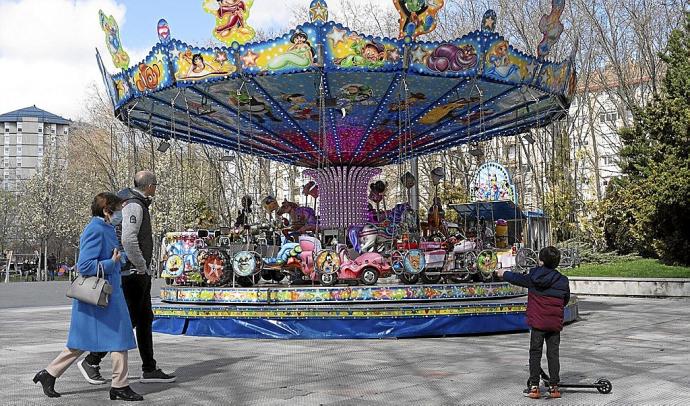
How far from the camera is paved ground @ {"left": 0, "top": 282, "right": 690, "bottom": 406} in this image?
21.3 feet

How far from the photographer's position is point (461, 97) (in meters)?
13.9

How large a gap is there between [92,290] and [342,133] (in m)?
10.6

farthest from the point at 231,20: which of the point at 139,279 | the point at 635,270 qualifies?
the point at 635,270

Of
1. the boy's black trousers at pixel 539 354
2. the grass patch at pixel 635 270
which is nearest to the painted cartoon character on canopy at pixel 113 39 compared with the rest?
the boy's black trousers at pixel 539 354

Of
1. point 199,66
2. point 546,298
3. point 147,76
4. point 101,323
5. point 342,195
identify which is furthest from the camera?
point 342,195

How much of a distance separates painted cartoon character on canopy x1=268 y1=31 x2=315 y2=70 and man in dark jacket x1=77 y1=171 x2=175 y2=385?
432 centimetres

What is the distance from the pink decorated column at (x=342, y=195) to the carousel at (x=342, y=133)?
1.3 inches

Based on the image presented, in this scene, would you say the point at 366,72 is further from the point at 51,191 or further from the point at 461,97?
the point at 51,191

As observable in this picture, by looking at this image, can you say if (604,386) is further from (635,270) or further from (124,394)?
(635,270)

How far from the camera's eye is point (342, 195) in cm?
1658

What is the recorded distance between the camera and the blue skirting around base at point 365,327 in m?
10.9

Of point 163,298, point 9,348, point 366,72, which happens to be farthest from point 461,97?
point 9,348

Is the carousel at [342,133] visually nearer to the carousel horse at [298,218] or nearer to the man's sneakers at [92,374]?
the carousel horse at [298,218]

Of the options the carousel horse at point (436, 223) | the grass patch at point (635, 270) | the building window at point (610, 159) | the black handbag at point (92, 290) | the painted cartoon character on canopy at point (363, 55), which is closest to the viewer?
the black handbag at point (92, 290)
